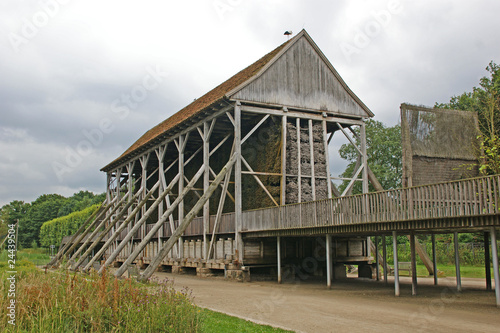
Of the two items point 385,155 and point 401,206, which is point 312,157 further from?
point 385,155

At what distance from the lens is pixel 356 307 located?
497 inches

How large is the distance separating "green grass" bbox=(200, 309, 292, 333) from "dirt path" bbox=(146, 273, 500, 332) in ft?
1.37

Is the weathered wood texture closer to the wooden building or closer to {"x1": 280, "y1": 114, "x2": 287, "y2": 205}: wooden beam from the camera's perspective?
the wooden building

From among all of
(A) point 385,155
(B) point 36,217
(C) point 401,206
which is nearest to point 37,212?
(B) point 36,217

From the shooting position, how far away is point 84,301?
812 cm

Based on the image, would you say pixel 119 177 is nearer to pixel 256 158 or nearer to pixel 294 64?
pixel 256 158

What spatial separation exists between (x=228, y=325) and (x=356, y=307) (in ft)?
14.8

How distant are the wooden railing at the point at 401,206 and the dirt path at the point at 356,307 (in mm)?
2468

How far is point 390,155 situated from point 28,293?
43.2 m

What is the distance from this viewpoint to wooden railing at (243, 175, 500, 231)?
39.8 feet

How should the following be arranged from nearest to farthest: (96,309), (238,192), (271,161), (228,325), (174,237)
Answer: (96,309), (228,325), (174,237), (238,192), (271,161)

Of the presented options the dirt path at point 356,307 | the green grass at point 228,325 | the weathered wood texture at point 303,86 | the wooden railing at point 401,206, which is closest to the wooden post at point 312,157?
the weathered wood texture at point 303,86

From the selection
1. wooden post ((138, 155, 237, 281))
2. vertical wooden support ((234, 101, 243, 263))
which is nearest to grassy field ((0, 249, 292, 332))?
wooden post ((138, 155, 237, 281))

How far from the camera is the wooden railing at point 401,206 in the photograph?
12.1 m
